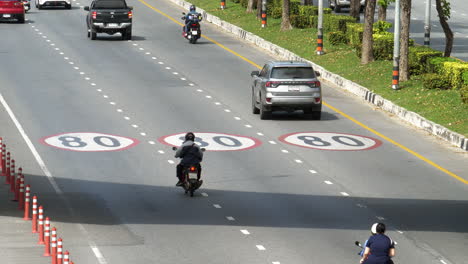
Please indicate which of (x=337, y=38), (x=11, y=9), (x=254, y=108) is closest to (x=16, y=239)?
(x=254, y=108)

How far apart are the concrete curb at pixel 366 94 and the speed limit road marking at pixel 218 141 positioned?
535 centimetres

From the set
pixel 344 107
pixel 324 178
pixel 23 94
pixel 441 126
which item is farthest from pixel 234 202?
pixel 23 94

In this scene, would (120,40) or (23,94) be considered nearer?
(23,94)

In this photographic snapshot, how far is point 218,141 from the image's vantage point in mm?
33625

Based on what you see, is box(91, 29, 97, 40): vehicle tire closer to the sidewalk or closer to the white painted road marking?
the sidewalk

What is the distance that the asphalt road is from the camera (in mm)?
22219

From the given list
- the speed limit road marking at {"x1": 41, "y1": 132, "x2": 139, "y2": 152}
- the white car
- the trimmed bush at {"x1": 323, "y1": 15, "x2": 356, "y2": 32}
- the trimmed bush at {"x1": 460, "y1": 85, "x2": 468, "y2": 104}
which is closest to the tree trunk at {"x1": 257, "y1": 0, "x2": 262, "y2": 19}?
the trimmed bush at {"x1": 323, "y1": 15, "x2": 356, "y2": 32}

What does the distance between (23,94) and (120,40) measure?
54.6 feet

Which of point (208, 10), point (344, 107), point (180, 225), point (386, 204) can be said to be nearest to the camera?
point (180, 225)

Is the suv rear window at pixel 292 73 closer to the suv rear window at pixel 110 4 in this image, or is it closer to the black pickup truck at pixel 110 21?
the black pickup truck at pixel 110 21

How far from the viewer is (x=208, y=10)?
67.0 m

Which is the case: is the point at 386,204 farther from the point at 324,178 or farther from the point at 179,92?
the point at 179,92

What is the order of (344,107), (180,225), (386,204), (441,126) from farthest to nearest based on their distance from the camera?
(344,107)
(441,126)
(386,204)
(180,225)

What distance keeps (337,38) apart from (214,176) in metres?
24.7
